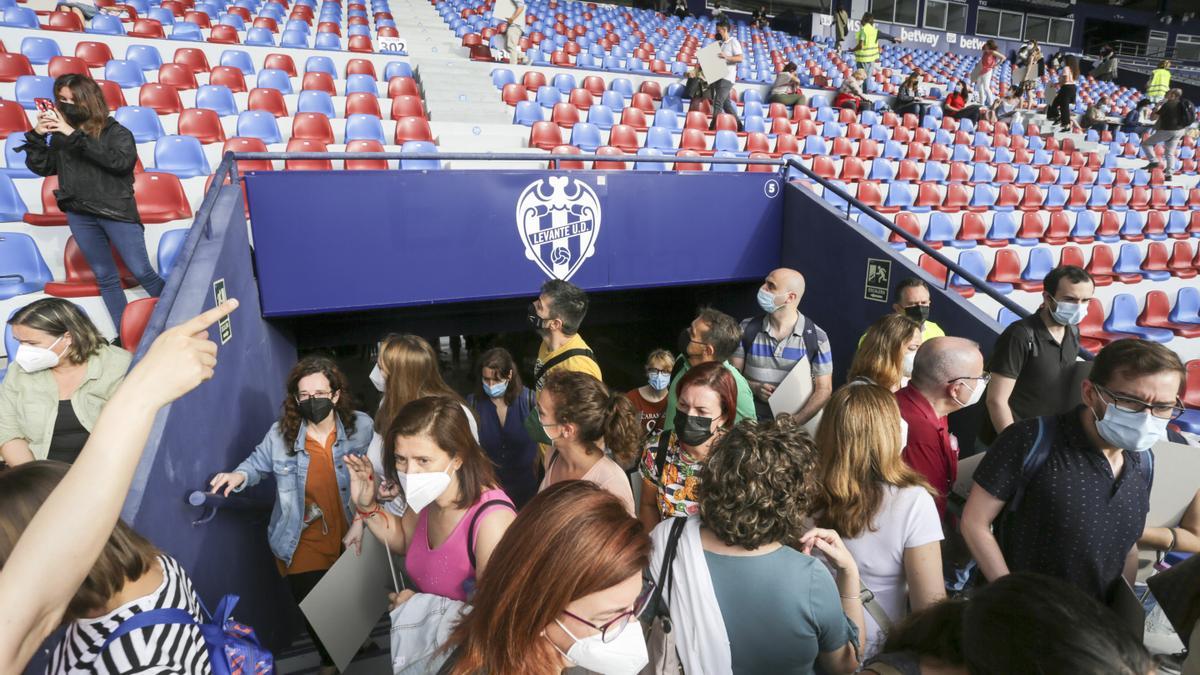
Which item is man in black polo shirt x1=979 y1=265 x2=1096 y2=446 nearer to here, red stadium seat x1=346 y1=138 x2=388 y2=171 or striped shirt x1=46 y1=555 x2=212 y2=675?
striped shirt x1=46 y1=555 x2=212 y2=675

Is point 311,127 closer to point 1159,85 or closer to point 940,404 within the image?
point 940,404

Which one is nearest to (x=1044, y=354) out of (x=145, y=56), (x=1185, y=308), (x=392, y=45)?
(x=1185, y=308)

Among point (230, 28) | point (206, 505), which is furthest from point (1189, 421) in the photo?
point (230, 28)

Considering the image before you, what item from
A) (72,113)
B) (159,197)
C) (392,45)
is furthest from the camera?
(392,45)

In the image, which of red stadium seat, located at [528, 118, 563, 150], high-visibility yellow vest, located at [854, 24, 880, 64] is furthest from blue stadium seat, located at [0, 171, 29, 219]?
high-visibility yellow vest, located at [854, 24, 880, 64]

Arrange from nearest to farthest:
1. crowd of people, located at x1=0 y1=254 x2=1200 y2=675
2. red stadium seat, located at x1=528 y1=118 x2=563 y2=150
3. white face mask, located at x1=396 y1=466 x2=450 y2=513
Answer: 1. crowd of people, located at x1=0 y1=254 x2=1200 y2=675
2. white face mask, located at x1=396 y1=466 x2=450 y2=513
3. red stadium seat, located at x1=528 y1=118 x2=563 y2=150

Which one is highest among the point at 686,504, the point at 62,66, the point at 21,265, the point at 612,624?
the point at 62,66

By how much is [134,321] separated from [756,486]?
356 cm

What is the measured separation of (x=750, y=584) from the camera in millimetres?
1610

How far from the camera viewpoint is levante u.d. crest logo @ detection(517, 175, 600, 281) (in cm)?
525

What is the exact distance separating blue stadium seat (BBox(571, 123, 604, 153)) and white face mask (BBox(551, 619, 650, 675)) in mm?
7223

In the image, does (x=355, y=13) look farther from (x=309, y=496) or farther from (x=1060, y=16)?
(x=1060, y=16)

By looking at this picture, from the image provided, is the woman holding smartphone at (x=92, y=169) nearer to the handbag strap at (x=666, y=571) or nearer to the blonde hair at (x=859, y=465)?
the handbag strap at (x=666, y=571)

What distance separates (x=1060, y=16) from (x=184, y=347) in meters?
39.3
